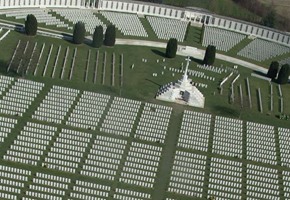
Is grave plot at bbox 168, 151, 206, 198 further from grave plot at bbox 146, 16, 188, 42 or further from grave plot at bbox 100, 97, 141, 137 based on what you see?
grave plot at bbox 146, 16, 188, 42

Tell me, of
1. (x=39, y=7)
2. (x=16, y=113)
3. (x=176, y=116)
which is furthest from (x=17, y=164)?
(x=39, y=7)

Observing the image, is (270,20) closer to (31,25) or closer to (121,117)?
(31,25)

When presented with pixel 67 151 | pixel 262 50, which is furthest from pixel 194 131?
pixel 262 50

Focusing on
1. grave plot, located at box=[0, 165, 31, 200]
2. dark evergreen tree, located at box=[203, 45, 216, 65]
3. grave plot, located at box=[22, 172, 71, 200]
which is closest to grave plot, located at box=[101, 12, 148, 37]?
dark evergreen tree, located at box=[203, 45, 216, 65]

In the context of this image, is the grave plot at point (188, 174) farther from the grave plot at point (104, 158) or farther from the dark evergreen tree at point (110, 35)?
the dark evergreen tree at point (110, 35)

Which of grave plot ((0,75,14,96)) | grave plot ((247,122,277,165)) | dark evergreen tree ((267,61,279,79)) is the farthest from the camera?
dark evergreen tree ((267,61,279,79))

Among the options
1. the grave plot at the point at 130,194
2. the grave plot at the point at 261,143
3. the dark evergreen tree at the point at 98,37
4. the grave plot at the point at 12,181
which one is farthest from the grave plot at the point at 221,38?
the grave plot at the point at 12,181
